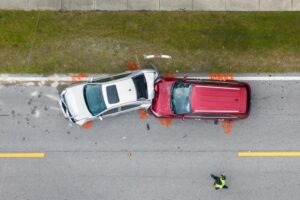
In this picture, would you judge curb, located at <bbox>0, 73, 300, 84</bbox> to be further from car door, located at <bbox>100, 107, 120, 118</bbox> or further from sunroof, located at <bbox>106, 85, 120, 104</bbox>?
car door, located at <bbox>100, 107, 120, 118</bbox>

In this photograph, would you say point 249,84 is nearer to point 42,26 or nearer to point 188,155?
point 188,155

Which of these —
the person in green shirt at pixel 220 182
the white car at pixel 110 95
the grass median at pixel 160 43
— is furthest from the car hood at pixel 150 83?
the person in green shirt at pixel 220 182

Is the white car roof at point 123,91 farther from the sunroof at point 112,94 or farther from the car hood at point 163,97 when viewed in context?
the car hood at point 163,97

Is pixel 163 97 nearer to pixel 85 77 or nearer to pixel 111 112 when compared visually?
pixel 111 112

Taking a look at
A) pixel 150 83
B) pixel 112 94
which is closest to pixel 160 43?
pixel 150 83

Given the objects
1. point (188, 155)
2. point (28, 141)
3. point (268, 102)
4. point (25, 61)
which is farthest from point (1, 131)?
point (268, 102)

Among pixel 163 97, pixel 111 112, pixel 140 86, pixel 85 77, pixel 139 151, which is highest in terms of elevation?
pixel 85 77
